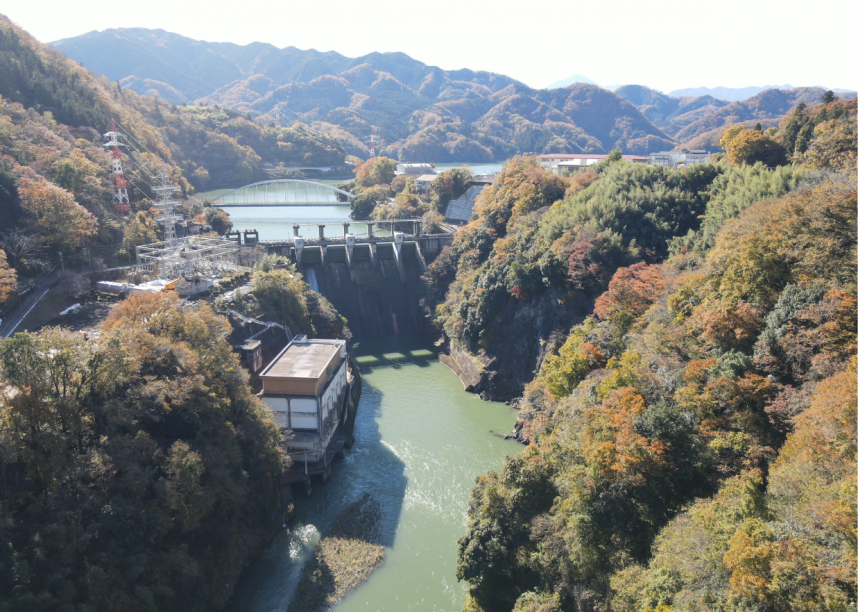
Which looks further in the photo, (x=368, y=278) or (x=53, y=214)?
(x=368, y=278)

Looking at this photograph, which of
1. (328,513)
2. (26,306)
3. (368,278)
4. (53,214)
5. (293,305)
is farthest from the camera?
(368,278)

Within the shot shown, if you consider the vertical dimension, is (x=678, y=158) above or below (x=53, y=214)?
above

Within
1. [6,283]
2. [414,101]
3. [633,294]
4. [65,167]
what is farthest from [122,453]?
[414,101]

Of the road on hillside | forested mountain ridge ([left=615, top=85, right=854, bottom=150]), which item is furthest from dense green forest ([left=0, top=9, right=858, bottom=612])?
forested mountain ridge ([left=615, top=85, right=854, bottom=150])

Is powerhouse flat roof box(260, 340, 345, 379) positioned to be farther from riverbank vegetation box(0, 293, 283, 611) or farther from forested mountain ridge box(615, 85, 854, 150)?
forested mountain ridge box(615, 85, 854, 150)

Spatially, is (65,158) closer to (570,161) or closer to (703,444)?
(703,444)

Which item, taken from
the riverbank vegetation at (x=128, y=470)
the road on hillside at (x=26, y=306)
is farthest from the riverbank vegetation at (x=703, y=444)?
the road on hillside at (x=26, y=306)

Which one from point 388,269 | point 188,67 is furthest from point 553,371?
point 188,67
